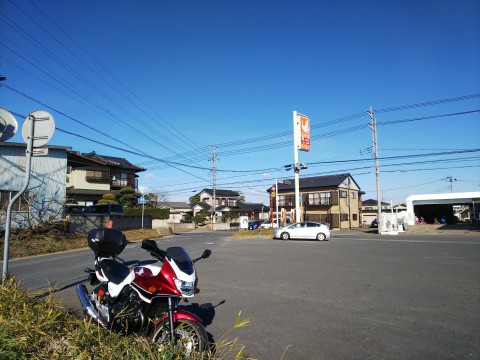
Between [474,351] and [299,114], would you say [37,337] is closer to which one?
[474,351]

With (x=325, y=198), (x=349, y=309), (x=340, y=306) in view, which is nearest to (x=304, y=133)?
(x=325, y=198)

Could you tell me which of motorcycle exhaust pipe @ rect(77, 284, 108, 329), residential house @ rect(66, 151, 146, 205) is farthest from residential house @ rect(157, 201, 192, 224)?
motorcycle exhaust pipe @ rect(77, 284, 108, 329)

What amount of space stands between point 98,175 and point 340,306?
34513mm

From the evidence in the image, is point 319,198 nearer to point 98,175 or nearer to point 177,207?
point 177,207

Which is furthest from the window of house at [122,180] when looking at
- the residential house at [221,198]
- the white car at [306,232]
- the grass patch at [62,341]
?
the grass patch at [62,341]

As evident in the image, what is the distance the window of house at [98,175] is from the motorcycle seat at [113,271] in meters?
34.0

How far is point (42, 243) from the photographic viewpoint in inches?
611

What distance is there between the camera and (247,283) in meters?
7.49

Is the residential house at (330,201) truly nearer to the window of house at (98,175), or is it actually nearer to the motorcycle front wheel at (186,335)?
the window of house at (98,175)

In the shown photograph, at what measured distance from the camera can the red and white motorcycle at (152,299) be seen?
3.08 m

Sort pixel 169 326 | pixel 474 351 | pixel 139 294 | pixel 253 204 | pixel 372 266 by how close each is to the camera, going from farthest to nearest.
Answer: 1. pixel 253 204
2. pixel 372 266
3. pixel 474 351
4. pixel 139 294
5. pixel 169 326

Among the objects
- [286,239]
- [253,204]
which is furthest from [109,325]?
[253,204]

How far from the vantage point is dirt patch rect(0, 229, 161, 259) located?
44.9 feet

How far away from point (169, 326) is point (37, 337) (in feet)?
3.67
